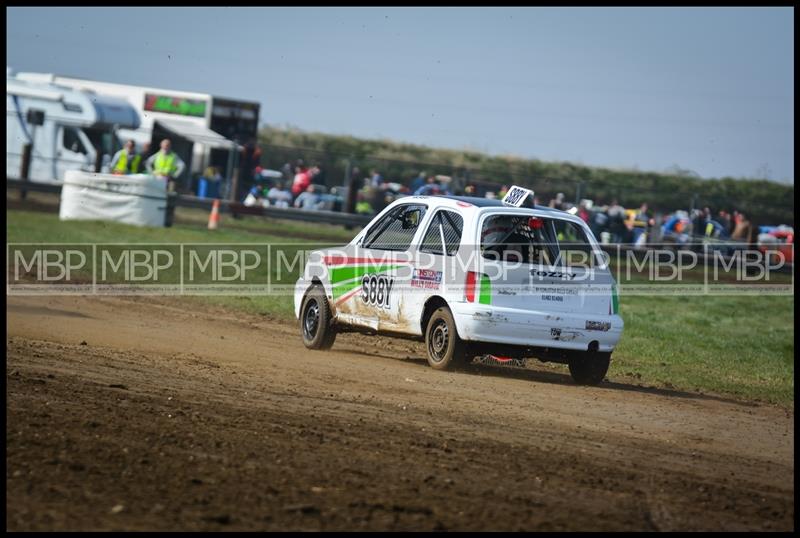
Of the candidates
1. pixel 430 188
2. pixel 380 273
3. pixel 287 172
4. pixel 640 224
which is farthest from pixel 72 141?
pixel 380 273

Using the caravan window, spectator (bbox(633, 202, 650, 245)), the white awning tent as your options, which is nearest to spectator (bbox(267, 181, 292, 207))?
the white awning tent

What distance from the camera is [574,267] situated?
10414mm

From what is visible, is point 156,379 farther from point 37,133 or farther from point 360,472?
point 37,133

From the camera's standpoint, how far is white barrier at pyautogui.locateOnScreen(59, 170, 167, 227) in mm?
25328

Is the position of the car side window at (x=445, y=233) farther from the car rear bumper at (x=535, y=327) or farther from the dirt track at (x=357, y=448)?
the dirt track at (x=357, y=448)

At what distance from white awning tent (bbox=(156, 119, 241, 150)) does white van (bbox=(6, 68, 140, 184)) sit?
2222 mm

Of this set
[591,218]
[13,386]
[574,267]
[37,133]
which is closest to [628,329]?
[574,267]

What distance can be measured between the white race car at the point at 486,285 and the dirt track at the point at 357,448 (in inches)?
12.8

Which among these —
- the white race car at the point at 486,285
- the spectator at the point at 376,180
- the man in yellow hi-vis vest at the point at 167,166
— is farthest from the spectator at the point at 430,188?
the white race car at the point at 486,285

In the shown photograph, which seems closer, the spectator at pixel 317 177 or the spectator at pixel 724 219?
the spectator at pixel 724 219

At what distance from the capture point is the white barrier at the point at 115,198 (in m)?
25.3

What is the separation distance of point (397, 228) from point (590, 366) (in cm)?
226

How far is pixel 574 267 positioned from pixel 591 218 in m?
19.3

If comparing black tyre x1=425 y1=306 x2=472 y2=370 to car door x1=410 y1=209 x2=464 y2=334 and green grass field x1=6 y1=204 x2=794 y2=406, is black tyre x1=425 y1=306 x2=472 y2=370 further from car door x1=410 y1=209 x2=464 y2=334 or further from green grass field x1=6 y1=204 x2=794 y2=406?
green grass field x1=6 y1=204 x2=794 y2=406
